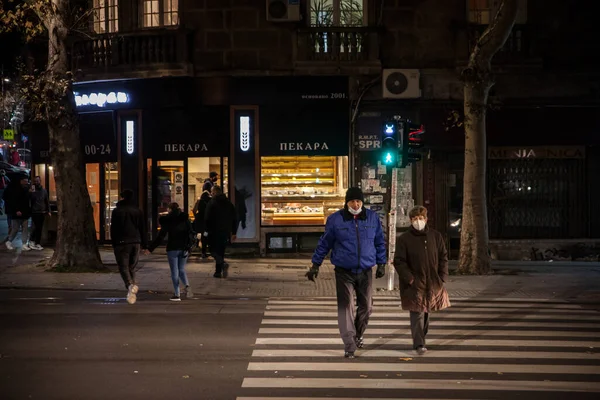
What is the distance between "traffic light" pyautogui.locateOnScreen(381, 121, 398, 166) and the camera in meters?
15.5

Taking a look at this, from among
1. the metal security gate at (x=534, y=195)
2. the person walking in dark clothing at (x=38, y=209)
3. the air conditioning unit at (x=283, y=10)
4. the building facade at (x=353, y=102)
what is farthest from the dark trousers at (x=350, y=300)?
the person walking in dark clothing at (x=38, y=209)

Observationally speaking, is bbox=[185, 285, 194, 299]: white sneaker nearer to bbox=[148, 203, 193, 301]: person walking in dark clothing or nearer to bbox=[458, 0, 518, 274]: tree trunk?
bbox=[148, 203, 193, 301]: person walking in dark clothing

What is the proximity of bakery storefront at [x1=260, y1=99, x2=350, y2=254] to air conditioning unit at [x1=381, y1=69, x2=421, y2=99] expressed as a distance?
1162 mm

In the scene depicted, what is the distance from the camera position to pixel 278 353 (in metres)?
9.88

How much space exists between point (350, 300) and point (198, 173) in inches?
520

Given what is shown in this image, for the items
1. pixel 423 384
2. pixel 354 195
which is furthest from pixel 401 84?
pixel 423 384

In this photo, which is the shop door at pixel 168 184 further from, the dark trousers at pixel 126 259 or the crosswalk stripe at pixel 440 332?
the crosswalk stripe at pixel 440 332

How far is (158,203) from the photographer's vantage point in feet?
73.5

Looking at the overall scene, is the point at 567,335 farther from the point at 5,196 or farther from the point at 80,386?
the point at 5,196

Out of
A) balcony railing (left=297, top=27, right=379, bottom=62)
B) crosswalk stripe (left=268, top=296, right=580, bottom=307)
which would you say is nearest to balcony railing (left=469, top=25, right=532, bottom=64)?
balcony railing (left=297, top=27, right=379, bottom=62)

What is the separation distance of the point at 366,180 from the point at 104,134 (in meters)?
7.28

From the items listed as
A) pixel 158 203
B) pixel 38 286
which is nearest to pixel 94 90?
pixel 158 203

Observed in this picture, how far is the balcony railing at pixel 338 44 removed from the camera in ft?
68.9

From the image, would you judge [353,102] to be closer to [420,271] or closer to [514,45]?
[514,45]
